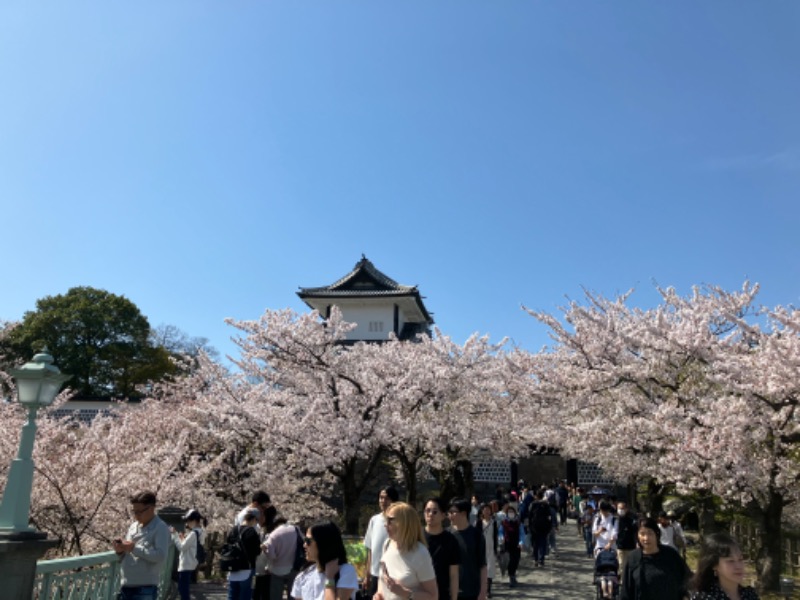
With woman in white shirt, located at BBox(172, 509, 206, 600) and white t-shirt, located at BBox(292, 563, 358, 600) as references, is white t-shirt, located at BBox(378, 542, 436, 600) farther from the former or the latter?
woman in white shirt, located at BBox(172, 509, 206, 600)

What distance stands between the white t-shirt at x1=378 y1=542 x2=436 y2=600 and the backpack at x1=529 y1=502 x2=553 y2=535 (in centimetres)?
1007

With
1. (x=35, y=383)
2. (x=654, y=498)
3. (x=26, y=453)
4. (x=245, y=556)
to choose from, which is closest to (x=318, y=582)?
(x=245, y=556)

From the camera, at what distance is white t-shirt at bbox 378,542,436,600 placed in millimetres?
3898

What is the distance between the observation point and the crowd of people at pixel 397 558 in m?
3.76

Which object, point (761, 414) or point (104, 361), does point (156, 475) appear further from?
point (104, 361)

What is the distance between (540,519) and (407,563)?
10206 mm

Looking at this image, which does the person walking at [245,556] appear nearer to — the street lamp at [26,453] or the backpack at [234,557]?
the backpack at [234,557]

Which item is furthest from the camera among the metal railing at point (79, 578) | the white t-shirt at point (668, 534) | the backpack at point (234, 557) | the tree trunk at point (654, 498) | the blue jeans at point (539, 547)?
the tree trunk at point (654, 498)

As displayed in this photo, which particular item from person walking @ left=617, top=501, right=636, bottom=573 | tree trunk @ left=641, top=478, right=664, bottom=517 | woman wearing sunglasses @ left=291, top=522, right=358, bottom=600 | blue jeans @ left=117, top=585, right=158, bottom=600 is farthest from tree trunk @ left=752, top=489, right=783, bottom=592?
blue jeans @ left=117, top=585, right=158, bottom=600

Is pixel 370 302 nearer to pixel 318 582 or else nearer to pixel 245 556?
pixel 245 556

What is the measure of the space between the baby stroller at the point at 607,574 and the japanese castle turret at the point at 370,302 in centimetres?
2870

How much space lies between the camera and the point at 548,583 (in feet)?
38.3

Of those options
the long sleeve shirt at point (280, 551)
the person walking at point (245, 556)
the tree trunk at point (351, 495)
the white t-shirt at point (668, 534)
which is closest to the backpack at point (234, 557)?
the person walking at point (245, 556)

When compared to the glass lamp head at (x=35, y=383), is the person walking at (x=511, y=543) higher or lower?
lower
